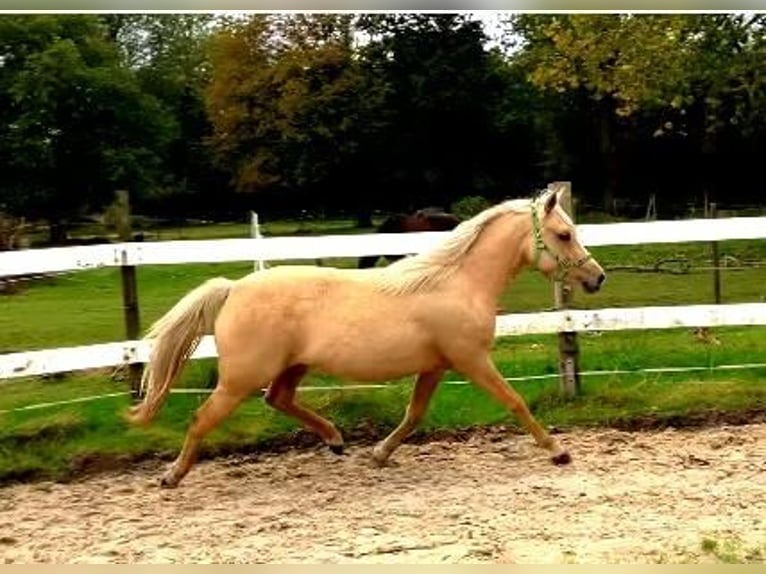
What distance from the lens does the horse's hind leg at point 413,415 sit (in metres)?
4.86

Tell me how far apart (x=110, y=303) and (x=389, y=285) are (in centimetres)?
636

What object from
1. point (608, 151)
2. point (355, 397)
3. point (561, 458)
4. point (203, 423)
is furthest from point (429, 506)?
point (608, 151)

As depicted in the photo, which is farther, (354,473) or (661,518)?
(354,473)

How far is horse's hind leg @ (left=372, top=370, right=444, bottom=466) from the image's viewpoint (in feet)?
15.9

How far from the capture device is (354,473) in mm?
4781

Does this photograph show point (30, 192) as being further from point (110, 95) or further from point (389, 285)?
point (389, 285)

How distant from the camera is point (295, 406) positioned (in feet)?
16.2

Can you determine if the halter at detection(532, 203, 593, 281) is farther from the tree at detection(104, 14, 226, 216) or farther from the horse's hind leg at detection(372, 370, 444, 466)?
the tree at detection(104, 14, 226, 216)

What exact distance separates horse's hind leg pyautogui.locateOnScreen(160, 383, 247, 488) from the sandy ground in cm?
9

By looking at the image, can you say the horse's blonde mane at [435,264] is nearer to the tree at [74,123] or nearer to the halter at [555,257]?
the halter at [555,257]

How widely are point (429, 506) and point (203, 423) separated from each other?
118 cm

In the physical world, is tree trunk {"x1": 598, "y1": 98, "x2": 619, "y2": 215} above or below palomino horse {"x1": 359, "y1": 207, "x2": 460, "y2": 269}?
above

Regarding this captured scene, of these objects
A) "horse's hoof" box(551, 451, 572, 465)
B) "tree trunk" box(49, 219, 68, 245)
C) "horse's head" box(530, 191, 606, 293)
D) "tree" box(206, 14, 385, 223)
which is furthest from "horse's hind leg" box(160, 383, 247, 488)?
"tree trunk" box(49, 219, 68, 245)

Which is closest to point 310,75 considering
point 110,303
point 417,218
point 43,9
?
point 417,218
